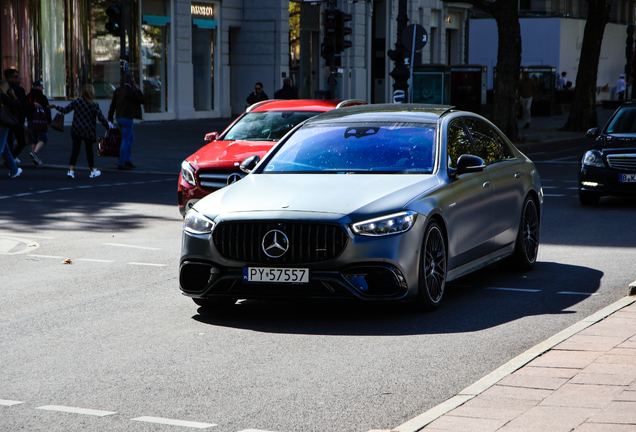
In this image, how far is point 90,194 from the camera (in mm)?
16125

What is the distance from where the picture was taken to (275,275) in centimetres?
683

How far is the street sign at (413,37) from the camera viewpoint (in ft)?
71.9

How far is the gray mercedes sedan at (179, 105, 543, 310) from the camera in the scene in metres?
6.80

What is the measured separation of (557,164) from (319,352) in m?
18.0

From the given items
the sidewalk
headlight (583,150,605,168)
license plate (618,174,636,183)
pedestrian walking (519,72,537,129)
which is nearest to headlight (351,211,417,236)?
license plate (618,174,636,183)

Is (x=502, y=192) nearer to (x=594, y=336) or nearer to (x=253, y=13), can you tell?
(x=594, y=336)

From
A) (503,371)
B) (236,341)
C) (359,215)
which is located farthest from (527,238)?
(503,371)

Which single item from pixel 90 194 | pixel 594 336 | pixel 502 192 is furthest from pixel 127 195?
pixel 594 336

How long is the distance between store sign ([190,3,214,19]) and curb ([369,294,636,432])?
2972cm

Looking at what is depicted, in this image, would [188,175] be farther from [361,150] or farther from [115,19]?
[115,19]

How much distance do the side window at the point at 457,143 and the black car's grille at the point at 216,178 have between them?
4320 mm

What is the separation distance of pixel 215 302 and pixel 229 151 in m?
5.41

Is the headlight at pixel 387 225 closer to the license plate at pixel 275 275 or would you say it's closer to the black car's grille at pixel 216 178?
the license plate at pixel 275 275

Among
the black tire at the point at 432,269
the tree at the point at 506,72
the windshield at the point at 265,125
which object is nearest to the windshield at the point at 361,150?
the black tire at the point at 432,269
